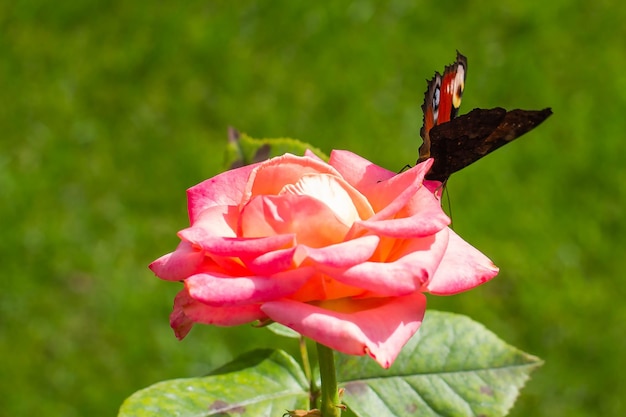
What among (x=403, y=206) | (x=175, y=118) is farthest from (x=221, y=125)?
(x=403, y=206)

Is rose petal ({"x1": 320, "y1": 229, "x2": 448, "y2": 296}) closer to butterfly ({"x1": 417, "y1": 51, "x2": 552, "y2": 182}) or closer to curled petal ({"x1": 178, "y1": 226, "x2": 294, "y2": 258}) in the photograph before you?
curled petal ({"x1": 178, "y1": 226, "x2": 294, "y2": 258})

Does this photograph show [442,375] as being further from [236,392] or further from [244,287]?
[244,287]

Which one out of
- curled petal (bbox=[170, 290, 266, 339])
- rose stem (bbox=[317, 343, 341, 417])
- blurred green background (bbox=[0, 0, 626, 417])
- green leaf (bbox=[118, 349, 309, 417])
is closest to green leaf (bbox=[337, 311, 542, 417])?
green leaf (bbox=[118, 349, 309, 417])

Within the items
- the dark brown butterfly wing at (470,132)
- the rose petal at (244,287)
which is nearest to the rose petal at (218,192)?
the rose petal at (244,287)

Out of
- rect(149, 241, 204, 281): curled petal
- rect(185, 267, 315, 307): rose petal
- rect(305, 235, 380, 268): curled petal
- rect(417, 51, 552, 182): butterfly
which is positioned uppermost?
rect(417, 51, 552, 182): butterfly

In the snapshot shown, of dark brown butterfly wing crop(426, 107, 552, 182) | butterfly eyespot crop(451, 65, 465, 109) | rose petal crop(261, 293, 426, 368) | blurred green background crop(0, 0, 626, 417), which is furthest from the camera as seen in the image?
blurred green background crop(0, 0, 626, 417)

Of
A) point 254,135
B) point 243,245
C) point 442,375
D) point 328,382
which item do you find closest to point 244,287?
point 243,245

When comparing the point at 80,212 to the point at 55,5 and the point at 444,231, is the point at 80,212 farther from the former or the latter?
the point at 444,231
